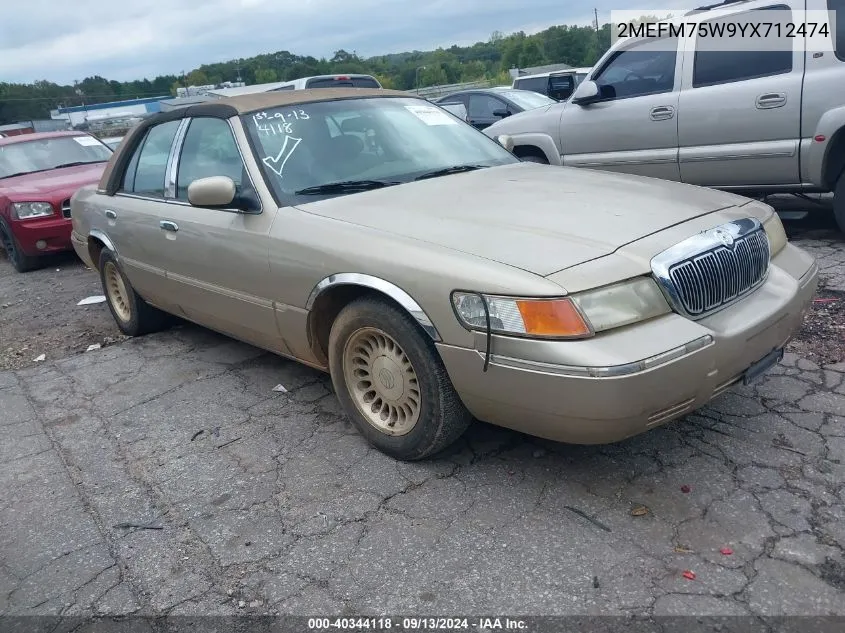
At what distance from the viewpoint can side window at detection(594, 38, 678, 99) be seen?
21.1 feet

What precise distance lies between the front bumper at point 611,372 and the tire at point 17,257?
7.27 metres

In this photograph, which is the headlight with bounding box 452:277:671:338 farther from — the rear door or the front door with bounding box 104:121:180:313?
the rear door

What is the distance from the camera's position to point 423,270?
2.86m

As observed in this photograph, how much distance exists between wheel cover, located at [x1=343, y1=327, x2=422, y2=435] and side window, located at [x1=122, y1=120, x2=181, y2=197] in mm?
1984

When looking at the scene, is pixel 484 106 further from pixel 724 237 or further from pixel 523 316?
pixel 523 316

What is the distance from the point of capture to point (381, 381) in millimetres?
3252

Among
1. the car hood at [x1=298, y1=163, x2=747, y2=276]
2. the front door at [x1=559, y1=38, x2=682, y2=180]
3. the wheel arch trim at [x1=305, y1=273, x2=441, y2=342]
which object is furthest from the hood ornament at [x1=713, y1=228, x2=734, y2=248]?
the front door at [x1=559, y1=38, x2=682, y2=180]

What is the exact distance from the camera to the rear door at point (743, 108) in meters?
5.69

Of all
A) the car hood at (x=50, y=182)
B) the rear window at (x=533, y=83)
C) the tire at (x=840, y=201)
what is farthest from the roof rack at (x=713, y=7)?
the rear window at (x=533, y=83)

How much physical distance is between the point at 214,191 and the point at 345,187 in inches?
24.6

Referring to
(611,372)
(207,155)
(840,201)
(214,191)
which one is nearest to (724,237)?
(611,372)

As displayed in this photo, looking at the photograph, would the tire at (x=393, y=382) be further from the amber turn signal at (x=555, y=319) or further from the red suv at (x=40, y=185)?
the red suv at (x=40, y=185)

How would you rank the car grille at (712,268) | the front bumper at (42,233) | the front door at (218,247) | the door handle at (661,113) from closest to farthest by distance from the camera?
the car grille at (712,268)
the front door at (218,247)
the door handle at (661,113)
the front bumper at (42,233)

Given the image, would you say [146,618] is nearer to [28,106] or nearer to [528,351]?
[528,351]
